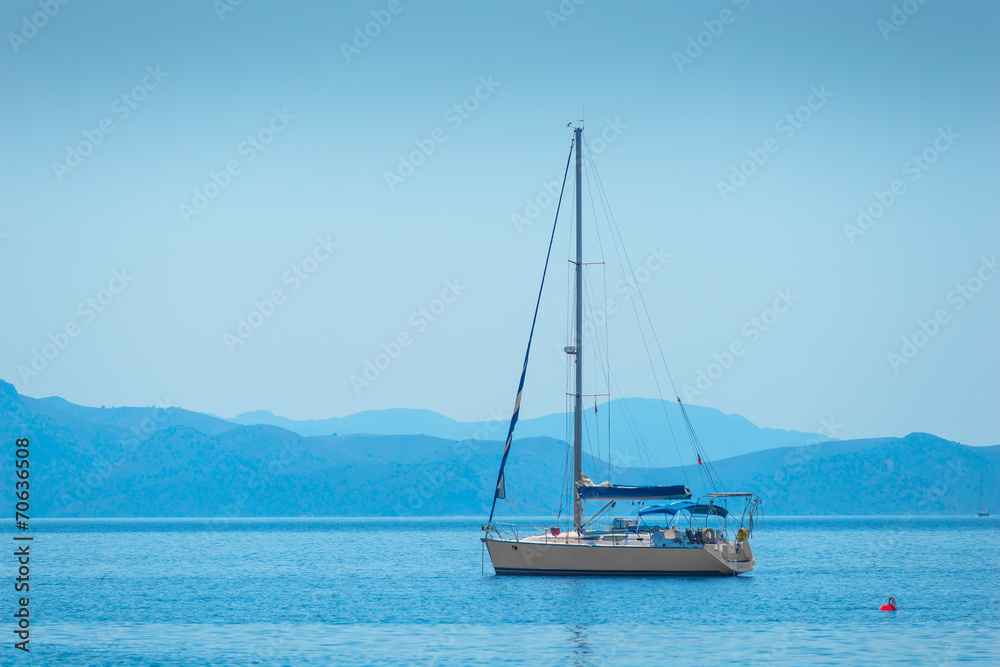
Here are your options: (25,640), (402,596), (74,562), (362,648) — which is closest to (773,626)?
(362,648)

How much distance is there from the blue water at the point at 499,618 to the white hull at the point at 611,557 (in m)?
0.77

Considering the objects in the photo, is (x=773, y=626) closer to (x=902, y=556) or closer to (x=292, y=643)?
(x=292, y=643)

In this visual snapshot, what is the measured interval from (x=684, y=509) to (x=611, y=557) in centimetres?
671

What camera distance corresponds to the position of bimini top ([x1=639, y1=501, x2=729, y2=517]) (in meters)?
56.1

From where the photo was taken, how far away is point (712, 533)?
54469 mm

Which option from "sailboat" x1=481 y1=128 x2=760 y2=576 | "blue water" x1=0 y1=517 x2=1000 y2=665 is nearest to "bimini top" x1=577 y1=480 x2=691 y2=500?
"sailboat" x1=481 y1=128 x2=760 y2=576

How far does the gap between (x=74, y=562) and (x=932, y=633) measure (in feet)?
229

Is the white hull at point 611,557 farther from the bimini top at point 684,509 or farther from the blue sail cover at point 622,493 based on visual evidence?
the bimini top at point 684,509

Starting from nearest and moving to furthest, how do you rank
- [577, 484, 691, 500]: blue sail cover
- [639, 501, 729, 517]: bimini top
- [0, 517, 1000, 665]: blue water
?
[0, 517, 1000, 665]: blue water < [577, 484, 691, 500]: blue sail cover < [639, 501, 729, 517]: bimini top

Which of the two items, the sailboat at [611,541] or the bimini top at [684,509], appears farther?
the bimini top at [684,509]

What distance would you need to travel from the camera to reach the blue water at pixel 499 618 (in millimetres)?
34656

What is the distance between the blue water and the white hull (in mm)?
771

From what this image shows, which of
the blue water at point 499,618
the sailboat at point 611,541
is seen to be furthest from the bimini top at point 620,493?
the blue water at point 499,618

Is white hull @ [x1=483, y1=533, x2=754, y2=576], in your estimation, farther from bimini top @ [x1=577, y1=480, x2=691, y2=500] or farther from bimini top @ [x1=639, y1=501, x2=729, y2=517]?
bimini top @ [x1=639, y1=501, x2=729, y2=517]
